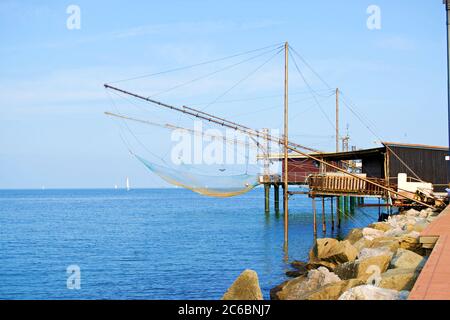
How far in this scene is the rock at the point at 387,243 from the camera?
1925cm

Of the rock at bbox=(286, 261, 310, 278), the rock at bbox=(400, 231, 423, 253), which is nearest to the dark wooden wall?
the rock at bbox=(286, 261, 310, 278)

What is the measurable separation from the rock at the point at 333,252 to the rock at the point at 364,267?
3366mm

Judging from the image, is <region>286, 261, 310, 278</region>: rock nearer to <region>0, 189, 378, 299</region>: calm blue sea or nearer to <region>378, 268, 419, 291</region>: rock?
<region>0, 189, 378, 299</region>: calm blue sea

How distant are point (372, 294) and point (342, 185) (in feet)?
96.0

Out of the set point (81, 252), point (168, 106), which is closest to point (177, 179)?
point (168, 106)

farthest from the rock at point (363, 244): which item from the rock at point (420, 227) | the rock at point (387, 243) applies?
the rock at point (420, 227)

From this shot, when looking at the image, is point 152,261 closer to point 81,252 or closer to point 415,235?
point 81,252

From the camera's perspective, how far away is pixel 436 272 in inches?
464

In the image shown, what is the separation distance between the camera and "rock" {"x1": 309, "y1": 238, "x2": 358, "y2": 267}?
21172 mm

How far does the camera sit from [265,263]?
31.9 metres

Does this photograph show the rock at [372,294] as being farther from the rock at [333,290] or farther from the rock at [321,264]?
the rock at [321,264]

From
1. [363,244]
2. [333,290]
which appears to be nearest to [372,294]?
[333,290]

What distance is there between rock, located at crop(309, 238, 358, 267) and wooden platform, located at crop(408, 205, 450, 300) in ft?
12.5
